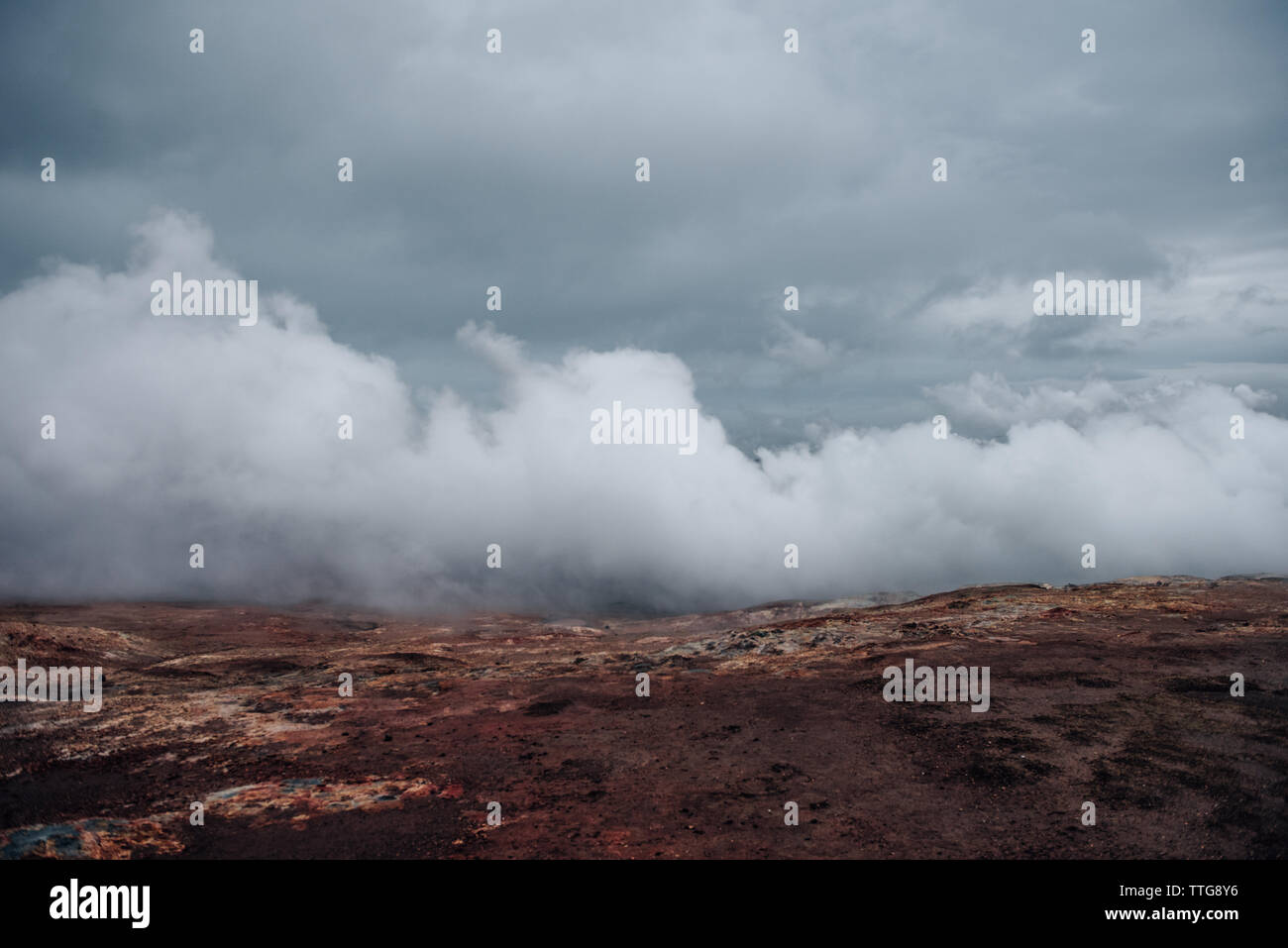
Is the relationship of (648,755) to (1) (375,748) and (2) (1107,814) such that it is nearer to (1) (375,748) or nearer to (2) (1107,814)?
(1) (375,748)

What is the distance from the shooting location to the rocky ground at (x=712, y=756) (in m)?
11.8

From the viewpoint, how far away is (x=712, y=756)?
16453mm

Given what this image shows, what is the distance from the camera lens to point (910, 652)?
2684 cm

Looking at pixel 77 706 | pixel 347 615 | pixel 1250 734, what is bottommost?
pixel 347 615

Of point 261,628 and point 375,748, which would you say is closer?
point 375,748

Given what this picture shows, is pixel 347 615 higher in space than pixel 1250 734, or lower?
lower

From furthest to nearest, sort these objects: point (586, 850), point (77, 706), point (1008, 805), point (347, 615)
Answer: point (347, 615) → point (77, 706) → point (1008, 805) → point (586, 850)

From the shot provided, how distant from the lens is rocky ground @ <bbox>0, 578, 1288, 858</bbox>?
38.8ft

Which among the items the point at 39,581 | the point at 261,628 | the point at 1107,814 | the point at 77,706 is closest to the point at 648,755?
the point at 1107,814
